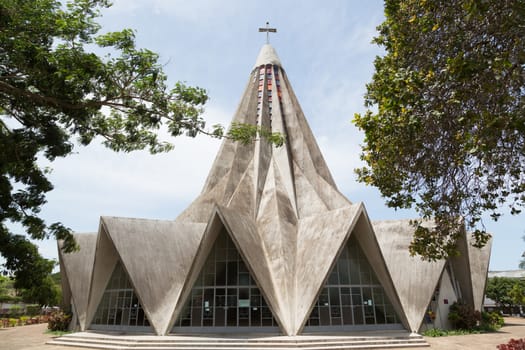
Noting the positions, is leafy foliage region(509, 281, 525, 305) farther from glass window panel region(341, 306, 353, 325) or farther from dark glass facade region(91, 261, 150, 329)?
dark glass facade region(91, 261, 150, 329)

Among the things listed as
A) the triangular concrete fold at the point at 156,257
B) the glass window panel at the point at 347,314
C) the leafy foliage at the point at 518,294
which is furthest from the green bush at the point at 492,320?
the leafy foliage at the point at 518,294

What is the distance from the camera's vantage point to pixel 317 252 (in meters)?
20.5

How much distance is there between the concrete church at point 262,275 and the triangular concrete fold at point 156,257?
6 cm

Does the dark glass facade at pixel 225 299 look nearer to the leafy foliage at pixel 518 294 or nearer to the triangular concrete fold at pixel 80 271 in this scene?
the triangular concrete fold at pixel 80 271

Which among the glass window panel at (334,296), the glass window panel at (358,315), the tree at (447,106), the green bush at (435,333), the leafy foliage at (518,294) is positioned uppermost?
the tree at (447,106)

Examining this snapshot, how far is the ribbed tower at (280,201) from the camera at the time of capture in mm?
19719

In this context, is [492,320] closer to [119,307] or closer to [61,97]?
[119,307]

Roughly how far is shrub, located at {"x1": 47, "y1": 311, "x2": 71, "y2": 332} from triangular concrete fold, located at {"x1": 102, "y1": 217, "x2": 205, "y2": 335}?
9409mm

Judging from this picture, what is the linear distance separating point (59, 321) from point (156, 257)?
33.9ft

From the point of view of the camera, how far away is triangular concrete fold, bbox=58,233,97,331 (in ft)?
77.1

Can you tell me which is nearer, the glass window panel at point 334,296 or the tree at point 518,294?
the tree at point 518,294

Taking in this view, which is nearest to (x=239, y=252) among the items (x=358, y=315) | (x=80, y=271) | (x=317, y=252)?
(x=317, y=252)

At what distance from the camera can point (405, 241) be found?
24219 mm

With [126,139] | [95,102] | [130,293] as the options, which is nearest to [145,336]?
[130,293]
